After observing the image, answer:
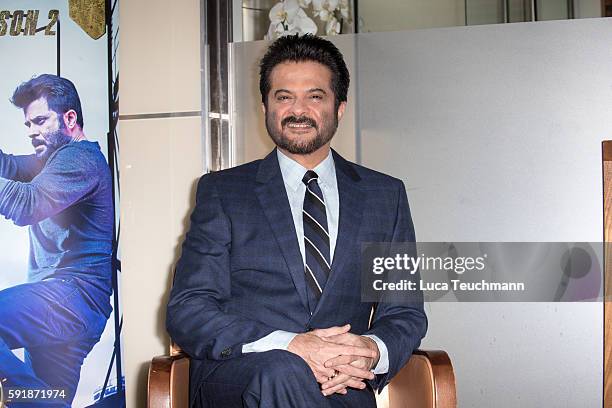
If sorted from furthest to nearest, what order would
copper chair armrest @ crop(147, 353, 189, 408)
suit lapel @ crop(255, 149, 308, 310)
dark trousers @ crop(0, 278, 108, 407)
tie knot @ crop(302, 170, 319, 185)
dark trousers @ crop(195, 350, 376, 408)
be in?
1. dark trousers @ crop(0, 278, 108, 407)
2. tie knot @ crop(302, 170, 319, 185)
3. suit lapel @ crop(255, 149, 308, 310)
4. copper chair armrest @ crop(147, 353, 189, 408)
5. dark trousers @ crop(195, 350, 376, 408)

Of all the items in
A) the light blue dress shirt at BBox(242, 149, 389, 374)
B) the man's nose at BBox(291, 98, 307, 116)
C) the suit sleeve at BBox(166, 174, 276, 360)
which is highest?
the man's nose at BBox(291, 98, 307, 116)

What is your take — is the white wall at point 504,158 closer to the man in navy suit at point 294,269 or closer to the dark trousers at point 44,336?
the man in navy suit at point 294,269

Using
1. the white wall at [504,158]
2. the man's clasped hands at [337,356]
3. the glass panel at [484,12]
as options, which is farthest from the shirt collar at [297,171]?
the glass panel at [484,12]

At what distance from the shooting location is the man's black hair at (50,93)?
3.00 meters

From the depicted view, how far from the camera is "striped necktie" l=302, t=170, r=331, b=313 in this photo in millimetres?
2348

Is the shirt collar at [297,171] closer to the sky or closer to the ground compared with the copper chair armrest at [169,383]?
closer to the sky

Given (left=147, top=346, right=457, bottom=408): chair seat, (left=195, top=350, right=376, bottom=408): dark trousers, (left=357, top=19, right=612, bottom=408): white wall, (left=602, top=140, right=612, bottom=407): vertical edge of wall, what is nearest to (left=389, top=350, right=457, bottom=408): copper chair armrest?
(left=147, top=346, right=457, bottom=408): chair seat

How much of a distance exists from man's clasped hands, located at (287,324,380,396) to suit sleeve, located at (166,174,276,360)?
0.11 meters

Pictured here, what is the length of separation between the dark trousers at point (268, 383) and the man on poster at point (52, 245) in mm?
1091

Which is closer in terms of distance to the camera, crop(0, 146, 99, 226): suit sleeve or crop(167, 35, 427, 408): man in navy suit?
crop(167, 35, 427, 408): man in navy suit

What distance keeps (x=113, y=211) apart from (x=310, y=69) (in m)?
1.02

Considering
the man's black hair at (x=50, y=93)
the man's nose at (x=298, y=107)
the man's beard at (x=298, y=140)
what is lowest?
the man's beard at (x=298, y=140)

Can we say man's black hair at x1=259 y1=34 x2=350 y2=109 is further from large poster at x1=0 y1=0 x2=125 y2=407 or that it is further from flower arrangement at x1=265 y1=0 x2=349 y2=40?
large poster at x1=0 y1=0 x2=125 y2=407

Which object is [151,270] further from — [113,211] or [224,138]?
[224,138]
